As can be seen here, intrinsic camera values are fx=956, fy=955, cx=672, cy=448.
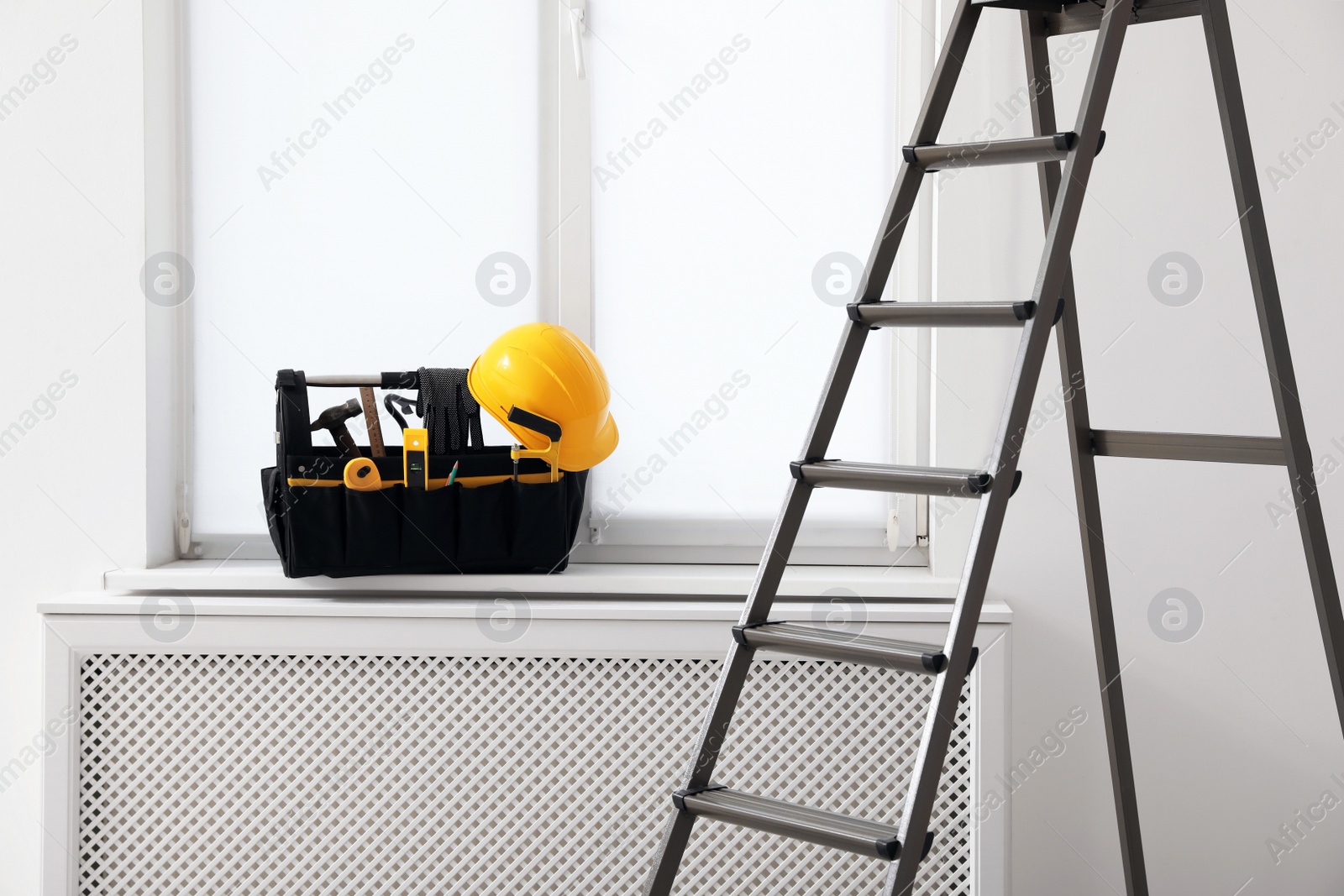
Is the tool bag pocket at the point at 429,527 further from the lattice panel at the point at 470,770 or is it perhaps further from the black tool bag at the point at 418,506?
the lattice panel at the point at 470,770

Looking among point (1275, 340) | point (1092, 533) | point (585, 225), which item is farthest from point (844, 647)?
point (585, 225)

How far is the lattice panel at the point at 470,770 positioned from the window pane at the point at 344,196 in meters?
0.48

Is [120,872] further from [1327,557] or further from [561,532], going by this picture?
[1327,557]

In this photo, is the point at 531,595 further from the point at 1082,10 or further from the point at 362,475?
the point at 1082,10

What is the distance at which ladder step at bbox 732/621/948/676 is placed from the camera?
1.02 m

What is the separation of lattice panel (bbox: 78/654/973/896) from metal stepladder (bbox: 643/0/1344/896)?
1.71 feet

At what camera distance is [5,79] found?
6.30 ft

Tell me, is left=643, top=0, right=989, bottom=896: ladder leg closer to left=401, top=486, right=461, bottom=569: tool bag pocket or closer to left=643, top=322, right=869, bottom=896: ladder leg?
left=643, top=322, right=869, bottom=896: ladder leg

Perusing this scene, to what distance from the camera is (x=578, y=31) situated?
198 cm

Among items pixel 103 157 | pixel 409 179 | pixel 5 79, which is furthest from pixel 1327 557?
pixel 5 79

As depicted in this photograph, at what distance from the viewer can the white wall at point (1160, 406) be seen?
5.94 ft

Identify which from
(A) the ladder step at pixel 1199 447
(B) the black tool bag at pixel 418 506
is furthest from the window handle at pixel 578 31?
(A) the ladder step at pixel 1199 447

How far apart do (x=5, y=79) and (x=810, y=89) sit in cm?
163

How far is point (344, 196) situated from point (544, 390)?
2.38 ft
